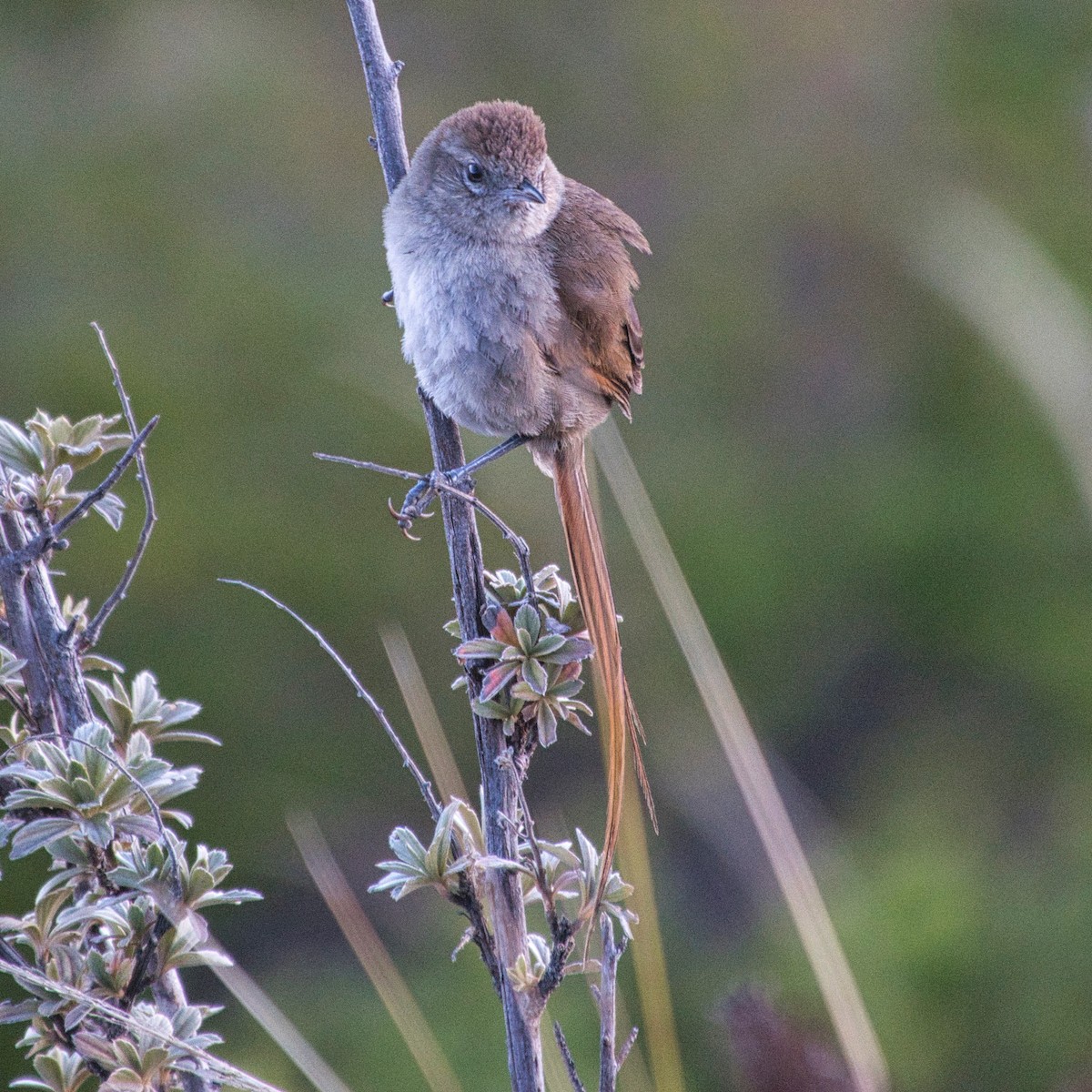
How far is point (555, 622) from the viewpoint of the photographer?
1679mm

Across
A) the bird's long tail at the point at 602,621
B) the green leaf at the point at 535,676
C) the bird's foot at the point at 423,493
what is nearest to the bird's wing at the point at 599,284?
the bird's long tail at the point at 602,621

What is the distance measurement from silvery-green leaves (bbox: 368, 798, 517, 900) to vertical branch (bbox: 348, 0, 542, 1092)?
0.13ft

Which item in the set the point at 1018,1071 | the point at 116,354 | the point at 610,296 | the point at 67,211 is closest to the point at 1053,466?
the point at 1018,1071

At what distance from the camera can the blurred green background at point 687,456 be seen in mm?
3957

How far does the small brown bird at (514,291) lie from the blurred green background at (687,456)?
1.27m

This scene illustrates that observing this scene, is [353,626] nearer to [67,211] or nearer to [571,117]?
[67,211]

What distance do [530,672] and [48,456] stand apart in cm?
71

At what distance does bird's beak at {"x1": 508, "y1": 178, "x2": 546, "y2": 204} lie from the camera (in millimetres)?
2727

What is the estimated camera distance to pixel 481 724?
1657mm

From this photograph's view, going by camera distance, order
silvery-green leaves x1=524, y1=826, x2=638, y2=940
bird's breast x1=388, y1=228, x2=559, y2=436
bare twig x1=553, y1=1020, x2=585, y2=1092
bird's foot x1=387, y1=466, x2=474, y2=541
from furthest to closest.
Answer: bird's breast x1=388, y1=228, x2=559, y2=436
bird's foot x1=387, y1=466, x2=474, y2=541
silvery-green leaves x1=524, y1=826, x2=638, y2=940
bare twig x1=553, y1=1020, x2=585, y2=1092

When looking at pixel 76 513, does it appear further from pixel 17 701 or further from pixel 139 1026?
pixel 139 1026

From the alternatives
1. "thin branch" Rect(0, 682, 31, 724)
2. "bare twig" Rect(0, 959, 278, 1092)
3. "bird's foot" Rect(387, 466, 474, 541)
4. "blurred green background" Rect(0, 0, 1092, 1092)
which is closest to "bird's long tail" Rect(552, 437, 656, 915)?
"bird's foot" Rect(387, 466, 474, 541)

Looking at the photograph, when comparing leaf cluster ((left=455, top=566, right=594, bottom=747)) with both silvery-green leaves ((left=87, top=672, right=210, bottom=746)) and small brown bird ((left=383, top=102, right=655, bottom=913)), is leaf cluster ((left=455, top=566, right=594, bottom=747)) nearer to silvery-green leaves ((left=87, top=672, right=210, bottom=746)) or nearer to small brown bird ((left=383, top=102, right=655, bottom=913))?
silvery-green leaves ((left=87, top=672, right=210, bottom=746))

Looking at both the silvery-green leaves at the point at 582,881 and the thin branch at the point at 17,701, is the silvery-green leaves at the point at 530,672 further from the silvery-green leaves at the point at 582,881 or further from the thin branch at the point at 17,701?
the thin branch at the point at 17,701
